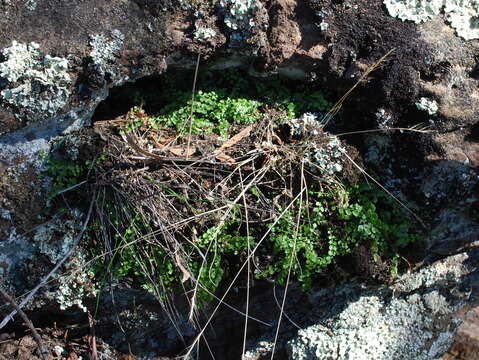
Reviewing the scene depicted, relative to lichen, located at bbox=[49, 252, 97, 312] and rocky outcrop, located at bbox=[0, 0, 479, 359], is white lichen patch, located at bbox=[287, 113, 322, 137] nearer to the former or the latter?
rocky outcrop, located at bbox=[0, 0, 479, 359]

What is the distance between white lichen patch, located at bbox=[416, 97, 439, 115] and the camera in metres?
2.82

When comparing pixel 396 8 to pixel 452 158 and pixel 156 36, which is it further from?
pixel 156 36

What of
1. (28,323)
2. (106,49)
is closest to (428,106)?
(106,49)

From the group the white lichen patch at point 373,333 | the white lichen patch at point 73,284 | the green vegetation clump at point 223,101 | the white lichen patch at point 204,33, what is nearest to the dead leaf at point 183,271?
the white lichen patch at point 73,284

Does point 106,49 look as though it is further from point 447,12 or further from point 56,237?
point 447,12

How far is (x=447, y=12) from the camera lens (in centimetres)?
295

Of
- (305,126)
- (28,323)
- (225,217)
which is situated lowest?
(28,323)

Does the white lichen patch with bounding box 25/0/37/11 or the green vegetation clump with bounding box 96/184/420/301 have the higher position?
the white lichen patch with bounding box 25/0/37/11

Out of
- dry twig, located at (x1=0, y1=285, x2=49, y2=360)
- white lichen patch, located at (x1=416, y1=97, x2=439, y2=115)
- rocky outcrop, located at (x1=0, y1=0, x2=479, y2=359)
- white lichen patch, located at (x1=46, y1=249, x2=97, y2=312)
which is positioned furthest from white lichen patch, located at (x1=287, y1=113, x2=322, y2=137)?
dry twig, located at (x1=0, y1=285, x2=49, y2=360)

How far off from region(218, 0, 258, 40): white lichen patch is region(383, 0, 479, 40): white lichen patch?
0.74 meters

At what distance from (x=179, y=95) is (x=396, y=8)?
1260 mm

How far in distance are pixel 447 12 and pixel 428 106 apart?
56 centimetres

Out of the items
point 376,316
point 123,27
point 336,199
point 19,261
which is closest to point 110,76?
point 123,27

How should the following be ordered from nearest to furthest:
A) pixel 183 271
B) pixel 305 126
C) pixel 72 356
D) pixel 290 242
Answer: pixel 183 271
pixel 290 242
pixel 305 126
pixel 72 356
